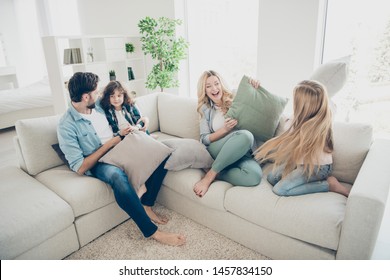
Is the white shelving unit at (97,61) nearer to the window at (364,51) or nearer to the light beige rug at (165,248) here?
the light beige rug at (165,248)

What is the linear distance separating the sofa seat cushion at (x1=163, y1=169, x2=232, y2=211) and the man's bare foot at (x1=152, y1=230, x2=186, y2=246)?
0.26 metres

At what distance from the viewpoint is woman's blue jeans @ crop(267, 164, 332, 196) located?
5.18 ft

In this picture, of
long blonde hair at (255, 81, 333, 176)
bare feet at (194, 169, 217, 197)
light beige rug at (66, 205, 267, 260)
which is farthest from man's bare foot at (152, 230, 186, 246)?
long blonde hair at (255, 81, 333, 176)

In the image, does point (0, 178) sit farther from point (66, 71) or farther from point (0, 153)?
A: point (66, 71)

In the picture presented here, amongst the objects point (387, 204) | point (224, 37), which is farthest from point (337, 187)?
point (224, 37)

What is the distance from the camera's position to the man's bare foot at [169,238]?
5.81 feet

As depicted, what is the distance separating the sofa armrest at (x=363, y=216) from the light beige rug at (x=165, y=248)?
0.52 m

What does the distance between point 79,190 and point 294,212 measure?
129 centimetres

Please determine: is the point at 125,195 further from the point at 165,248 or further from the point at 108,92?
the point at 108,92

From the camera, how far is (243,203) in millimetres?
1640

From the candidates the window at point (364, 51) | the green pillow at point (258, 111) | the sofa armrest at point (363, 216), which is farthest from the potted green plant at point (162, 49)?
the sofa armrest at point (363, 216)

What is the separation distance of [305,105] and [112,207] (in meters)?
1.41

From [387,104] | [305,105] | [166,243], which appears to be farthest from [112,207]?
[387,104]
